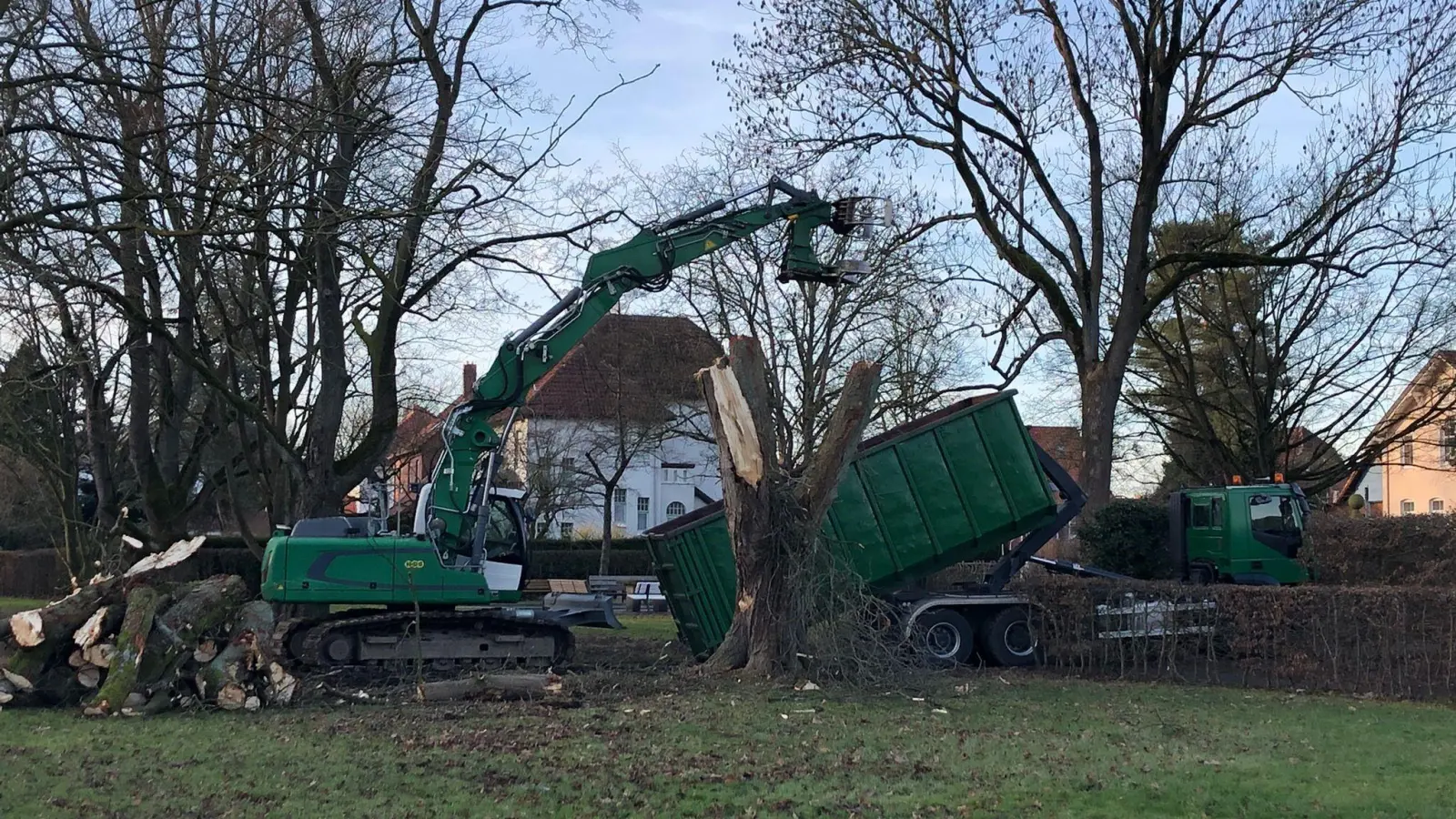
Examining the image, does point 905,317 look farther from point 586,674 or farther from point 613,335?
point 586,674

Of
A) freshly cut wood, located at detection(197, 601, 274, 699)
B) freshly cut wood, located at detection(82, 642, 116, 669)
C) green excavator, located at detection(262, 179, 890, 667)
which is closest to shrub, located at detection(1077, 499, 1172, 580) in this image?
green excavator, located at detection(262, 179, 890, 667)

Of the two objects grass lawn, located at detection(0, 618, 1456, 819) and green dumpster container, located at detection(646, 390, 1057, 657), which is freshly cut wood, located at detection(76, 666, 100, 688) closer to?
grass lawn, located at detection(0, 618, 1456, 819)

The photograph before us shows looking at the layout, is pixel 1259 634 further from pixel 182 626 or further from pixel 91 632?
pixel 91 632

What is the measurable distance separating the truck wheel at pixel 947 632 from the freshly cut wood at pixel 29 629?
30.5ft

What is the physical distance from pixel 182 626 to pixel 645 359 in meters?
16.5

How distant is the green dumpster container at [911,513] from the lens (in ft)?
49.2

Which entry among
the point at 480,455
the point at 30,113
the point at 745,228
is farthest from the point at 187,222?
the point at 745,228

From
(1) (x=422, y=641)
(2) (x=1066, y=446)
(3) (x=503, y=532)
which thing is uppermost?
(2) (x=1066, y=446)

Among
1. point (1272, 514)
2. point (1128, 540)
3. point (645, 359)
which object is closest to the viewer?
point (1272, 514)

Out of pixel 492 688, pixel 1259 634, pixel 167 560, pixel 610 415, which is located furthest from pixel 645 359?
pixel 492 688

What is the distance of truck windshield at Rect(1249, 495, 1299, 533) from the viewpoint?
65.3 feet

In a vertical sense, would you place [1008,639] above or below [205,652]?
above

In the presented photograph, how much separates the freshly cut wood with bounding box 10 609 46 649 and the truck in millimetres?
6447

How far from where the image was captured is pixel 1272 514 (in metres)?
20.0
